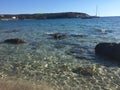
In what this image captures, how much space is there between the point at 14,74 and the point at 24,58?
4.72m

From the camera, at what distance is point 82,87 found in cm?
1283

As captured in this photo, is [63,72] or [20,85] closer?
[20,85]

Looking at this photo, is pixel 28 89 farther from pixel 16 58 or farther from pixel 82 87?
pixel 16 58

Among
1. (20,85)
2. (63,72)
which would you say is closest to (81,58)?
(63,72)

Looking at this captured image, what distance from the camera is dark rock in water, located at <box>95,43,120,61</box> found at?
19.2 metres

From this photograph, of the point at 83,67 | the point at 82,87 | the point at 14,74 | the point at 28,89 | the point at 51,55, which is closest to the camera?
the point at 28,89

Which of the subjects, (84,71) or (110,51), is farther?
(110,51)

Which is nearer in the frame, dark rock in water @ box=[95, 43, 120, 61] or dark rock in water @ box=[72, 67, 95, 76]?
dark rock in water @ box=[72, 67, 95, 76]

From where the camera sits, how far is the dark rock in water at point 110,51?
1922 cm

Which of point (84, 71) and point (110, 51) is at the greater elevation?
point (110, 51)

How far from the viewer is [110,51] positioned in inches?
792

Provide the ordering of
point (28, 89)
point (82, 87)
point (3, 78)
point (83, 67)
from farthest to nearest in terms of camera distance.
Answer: point (83, 67) → point (3, 78) → point (82, 87) → point (28, 89)

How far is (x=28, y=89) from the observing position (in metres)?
11.8

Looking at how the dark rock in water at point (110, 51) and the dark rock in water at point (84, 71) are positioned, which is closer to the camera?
the dark rock in water at point (84, 71)
